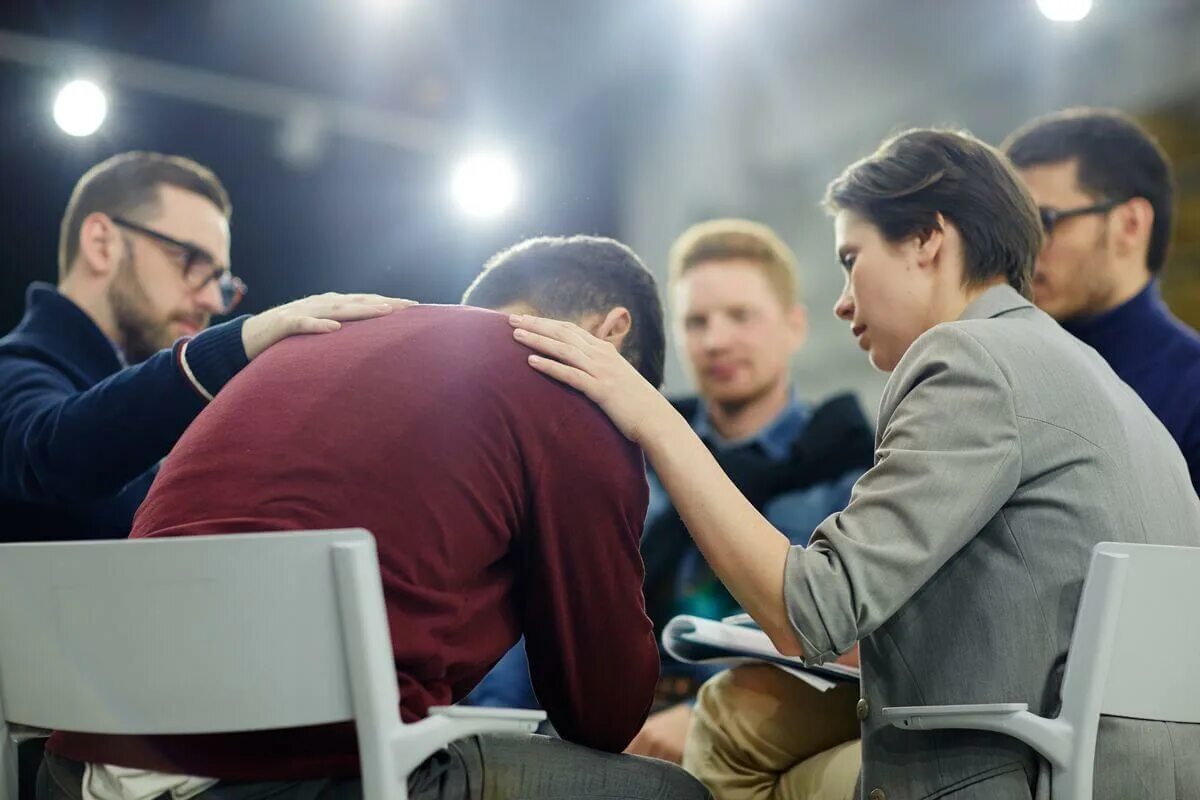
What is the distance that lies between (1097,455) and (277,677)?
0.85 meters

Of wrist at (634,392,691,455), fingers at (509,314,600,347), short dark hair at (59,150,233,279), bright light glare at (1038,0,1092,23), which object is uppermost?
bright light glare at (1038,0,1092,23)

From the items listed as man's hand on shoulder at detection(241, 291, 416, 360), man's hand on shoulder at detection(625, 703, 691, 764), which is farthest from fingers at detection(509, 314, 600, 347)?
man's hand on shoulder at detection(625, 703, 691, 764)

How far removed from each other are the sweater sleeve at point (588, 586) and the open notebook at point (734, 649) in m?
→ 0.23

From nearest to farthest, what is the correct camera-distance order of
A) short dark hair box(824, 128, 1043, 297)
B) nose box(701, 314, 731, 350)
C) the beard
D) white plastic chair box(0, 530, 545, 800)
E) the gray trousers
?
white plastic chair box(0, 530, 545, 800), the gray trousers, short dark hair box(824, 128, 1043, 297), the beard, nose box(701, 314, 731, 350)

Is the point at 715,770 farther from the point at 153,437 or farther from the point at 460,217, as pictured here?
the point at 460,217

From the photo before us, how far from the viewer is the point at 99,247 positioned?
211cm

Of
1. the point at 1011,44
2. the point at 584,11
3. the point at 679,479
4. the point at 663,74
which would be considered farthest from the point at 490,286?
the point at 1011,44

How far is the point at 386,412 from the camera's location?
3.28ft

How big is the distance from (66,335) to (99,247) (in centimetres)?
24

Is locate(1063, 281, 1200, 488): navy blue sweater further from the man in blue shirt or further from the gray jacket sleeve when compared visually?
the gray jacket sleeve

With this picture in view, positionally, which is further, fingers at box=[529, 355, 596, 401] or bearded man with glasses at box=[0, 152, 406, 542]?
bearded man with glasses at box=[0, 152, 406, 542]

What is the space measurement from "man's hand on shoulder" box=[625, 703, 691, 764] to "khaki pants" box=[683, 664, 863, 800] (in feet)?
1.45

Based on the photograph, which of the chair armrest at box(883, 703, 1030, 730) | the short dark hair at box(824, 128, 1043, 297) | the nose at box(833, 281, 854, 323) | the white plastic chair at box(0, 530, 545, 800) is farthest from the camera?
the nose at box(833, 281, 854, 323)

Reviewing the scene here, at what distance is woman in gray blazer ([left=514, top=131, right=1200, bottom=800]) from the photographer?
109cm
